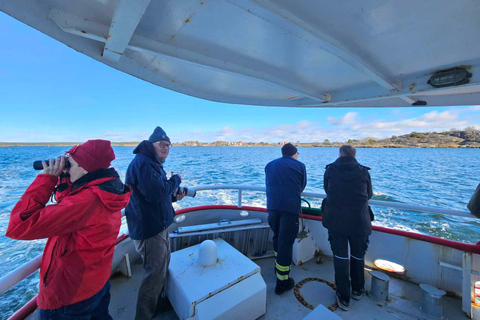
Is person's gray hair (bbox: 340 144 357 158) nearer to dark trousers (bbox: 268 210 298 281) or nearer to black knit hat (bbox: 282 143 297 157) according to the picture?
black knit hat (bbox: 282 143 297 157)

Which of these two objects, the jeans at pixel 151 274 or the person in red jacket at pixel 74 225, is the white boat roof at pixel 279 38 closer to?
the person in red jacket at pixel 74 225

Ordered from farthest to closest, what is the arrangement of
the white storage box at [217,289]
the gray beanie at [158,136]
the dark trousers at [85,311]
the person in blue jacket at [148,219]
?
the gray beanie at [158,136], the person in blue jacket at [148,219], the white storage box at [217,289], the dark trousers at [85,311]

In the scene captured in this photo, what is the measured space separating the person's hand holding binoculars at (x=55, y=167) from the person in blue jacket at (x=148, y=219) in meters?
0.53

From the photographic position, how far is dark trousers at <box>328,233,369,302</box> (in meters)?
2.05

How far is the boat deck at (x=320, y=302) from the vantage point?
6.43ft

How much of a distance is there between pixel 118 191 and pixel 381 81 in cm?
237

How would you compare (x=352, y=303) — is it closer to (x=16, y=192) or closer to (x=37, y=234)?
(x=37, y=234)

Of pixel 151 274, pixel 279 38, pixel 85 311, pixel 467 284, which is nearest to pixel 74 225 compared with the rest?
pixel 85 311

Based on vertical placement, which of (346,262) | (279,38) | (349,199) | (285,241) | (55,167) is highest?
(279,38)

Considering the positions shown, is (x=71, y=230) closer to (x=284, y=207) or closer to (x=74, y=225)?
(x=74, y=225)

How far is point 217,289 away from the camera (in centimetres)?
164

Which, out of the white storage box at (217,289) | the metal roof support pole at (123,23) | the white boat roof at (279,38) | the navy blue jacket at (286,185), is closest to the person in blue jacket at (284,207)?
the navy blue jacket at (286,185)

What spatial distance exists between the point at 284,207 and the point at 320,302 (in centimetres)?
103

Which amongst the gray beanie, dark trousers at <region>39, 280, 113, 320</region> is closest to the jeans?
dark trousers at <region>39, 280, 113, 320</region>
